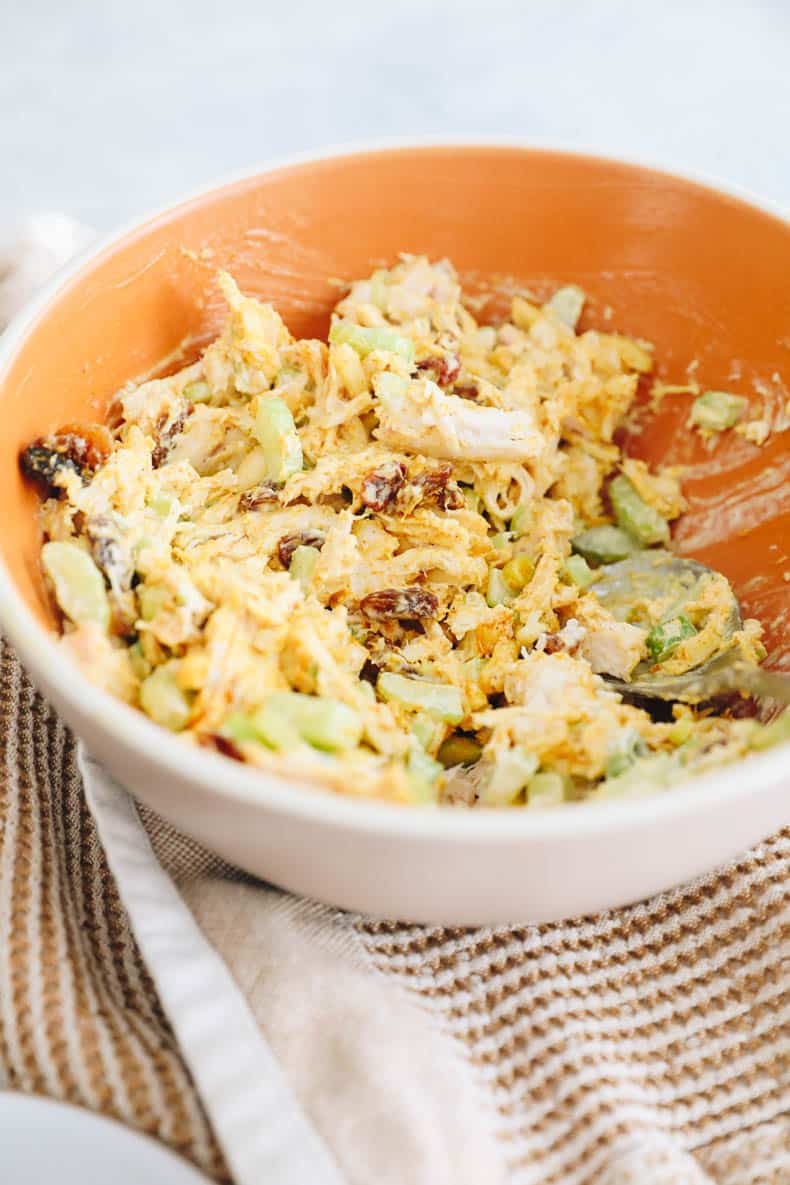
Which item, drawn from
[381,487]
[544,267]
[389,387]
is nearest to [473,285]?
[544,267]

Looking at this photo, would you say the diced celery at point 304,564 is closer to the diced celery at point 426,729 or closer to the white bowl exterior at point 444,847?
the diced celery at point 426,729

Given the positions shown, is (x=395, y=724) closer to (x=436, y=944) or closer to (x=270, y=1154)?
(x=436, y=944)

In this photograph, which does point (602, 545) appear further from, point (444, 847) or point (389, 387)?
point (444, 847)

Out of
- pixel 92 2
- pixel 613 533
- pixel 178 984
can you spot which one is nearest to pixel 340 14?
pixel 92 2

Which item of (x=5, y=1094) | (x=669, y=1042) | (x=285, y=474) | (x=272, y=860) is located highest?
(x=285, y=474)

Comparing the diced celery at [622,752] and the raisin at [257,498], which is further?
the raisin at [257,498]

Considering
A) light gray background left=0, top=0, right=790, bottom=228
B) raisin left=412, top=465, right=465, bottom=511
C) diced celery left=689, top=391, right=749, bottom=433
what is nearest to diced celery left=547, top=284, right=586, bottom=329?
diced celery left=689, top=391, right=749, bottom=433

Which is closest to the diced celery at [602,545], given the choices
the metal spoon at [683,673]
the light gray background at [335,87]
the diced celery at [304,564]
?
the metal spoon at [683,673]
